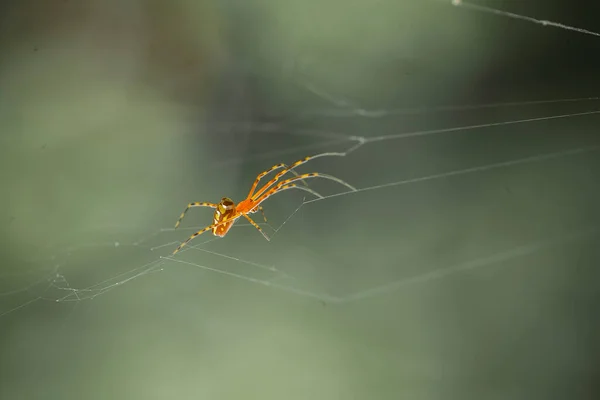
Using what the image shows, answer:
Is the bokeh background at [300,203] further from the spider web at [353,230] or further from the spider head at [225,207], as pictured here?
the spider head at [225,207]

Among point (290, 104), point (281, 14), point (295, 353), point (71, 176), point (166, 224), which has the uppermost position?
point (281, 14)

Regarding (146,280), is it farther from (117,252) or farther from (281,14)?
(281,14)

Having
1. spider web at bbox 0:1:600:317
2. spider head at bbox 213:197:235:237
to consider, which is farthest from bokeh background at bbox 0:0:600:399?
spider head at bbox 213:197:235:237

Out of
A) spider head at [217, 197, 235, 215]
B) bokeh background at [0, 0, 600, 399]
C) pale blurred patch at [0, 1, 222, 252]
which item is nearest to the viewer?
spider head at [217, 197, 235, 215]

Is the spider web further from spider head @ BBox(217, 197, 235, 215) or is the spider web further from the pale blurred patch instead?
spider head @ BBox(217, 197, 235, 215)

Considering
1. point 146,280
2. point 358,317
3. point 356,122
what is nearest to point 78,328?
point 146,280

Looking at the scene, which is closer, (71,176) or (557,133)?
(557,133)

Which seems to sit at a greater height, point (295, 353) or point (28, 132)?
point (28, 132)
